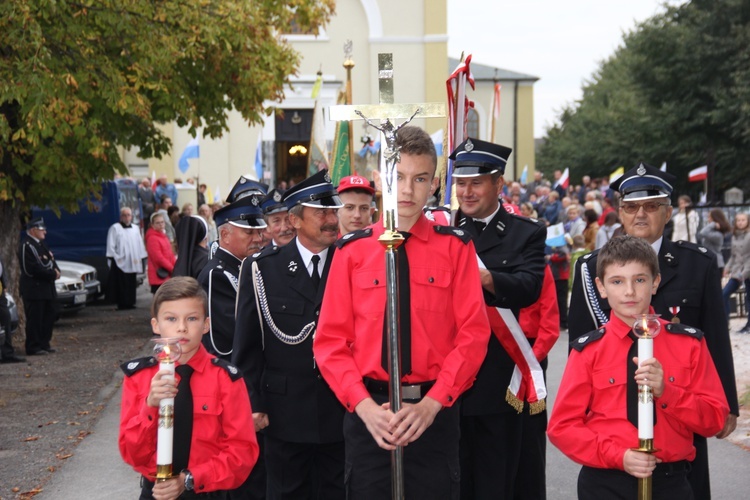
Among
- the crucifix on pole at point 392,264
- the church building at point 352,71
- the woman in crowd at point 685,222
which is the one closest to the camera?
the crucifix on pole at point 392,264

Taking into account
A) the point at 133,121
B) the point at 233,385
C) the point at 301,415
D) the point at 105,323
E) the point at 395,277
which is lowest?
the point at 105,323

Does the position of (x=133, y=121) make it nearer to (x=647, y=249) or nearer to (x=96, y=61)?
(x=96, y=61)

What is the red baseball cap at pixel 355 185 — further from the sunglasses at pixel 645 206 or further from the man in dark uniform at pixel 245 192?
the sunglasses at pixel 645 206

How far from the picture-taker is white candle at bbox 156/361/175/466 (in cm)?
385

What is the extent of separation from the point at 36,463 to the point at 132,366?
199 inches

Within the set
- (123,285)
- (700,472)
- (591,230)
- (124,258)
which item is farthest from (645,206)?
(123,285)

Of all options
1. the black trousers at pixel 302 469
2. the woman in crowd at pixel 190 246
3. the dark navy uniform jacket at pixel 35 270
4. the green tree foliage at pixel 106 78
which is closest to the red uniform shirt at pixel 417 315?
the black trousers at pixel 302 469

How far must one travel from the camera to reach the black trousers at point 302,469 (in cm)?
542

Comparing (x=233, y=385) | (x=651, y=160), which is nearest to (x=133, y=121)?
(x=233, y=385)

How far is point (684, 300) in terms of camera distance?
16.7 feet

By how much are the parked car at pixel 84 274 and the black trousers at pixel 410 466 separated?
50.2 ft

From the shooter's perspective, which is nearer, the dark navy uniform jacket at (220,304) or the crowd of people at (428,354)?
the crowd of people at (428,354)

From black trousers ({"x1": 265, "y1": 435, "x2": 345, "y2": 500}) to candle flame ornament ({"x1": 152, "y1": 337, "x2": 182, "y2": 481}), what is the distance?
1557 mm

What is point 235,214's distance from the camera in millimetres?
6773
